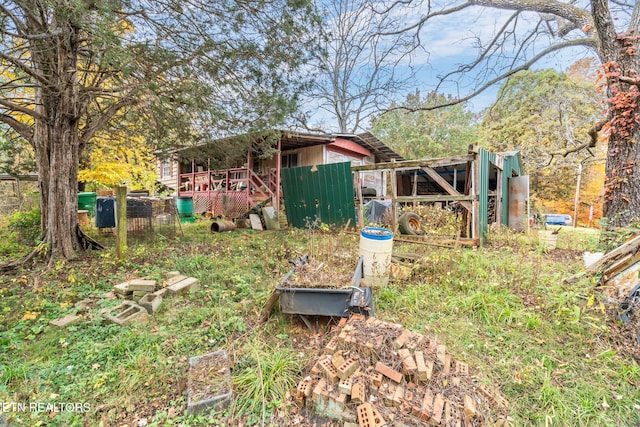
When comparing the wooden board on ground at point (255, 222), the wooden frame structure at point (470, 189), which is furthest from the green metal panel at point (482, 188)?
the wooden board on ground at point (255, 222)

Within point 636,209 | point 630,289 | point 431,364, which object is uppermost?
point 636,209

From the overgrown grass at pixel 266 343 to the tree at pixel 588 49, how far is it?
1.76 m

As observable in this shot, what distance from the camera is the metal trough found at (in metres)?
2.54

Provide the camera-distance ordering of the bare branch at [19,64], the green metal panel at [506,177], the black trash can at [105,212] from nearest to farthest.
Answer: the bare branch at [19,64], the black trash can at [105,212], the green metal panel at [506,177]

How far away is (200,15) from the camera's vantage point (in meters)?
4.50

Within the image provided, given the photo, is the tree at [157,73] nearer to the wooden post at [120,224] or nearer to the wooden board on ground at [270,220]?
the wooden post at [120,224]

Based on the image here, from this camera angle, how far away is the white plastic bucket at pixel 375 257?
365 cm

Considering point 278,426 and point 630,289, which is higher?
point 630,289

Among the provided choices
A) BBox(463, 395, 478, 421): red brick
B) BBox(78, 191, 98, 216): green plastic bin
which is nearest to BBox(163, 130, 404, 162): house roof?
BBox(78, 191, 98, 216): green plastic bin

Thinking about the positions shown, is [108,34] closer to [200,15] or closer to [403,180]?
[200,15]

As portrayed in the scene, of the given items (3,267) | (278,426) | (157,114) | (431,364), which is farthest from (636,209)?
(3,267)

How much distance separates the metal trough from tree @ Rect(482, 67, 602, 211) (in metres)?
14.0

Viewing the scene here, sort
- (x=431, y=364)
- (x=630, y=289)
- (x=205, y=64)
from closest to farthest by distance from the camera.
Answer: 1. (x=431, y=364)
2. (x=630, y=289)
3. (x=205, y=64)

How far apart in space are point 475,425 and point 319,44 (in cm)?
612
